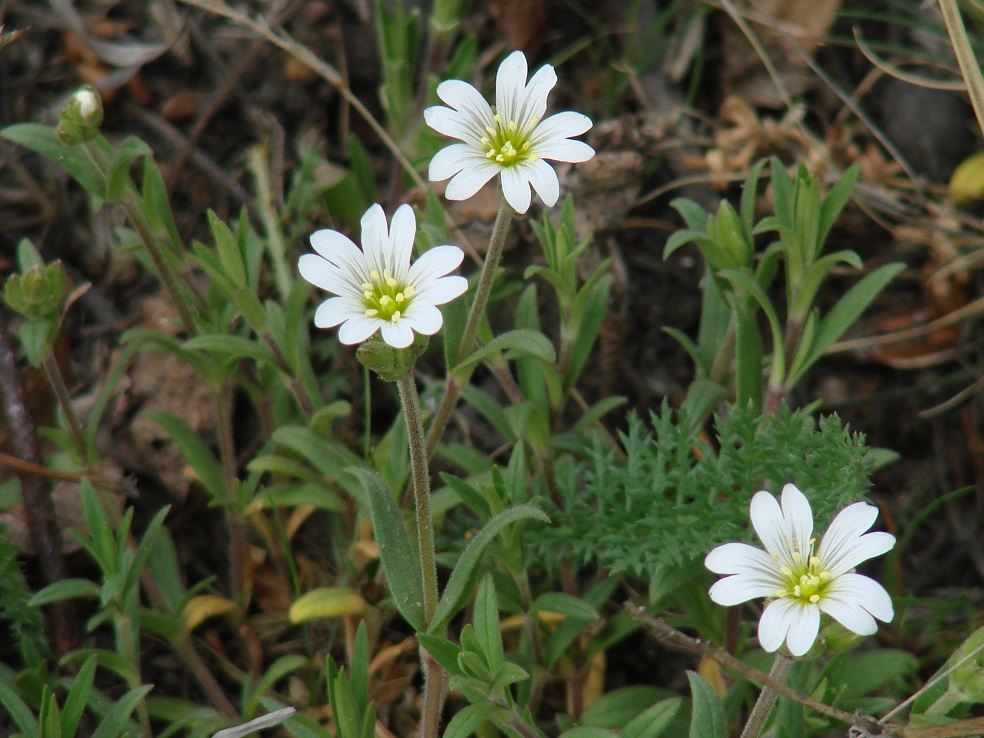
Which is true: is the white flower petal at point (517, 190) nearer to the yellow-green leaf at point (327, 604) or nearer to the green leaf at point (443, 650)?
the green leaf at point (443, 650)

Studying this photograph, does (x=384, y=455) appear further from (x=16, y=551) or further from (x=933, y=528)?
(x=933, y=528)

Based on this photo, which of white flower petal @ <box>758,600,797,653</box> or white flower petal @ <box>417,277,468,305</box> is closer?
white flower petal @ <box>758,600,797,653</box>

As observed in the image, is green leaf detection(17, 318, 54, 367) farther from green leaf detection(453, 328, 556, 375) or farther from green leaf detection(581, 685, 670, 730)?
green leaf detection(581, 685, 670, 730)

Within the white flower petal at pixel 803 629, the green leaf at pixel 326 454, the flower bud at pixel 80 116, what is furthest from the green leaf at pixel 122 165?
the white flower petal at pixel 803 629

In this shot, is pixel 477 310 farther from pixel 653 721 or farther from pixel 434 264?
pixel 653 721

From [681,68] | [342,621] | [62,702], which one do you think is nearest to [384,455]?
[342,621]

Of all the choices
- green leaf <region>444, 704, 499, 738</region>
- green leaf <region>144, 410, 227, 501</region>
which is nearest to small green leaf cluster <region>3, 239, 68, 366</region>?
green leaf <region>144, 410, 227, 501</region>
